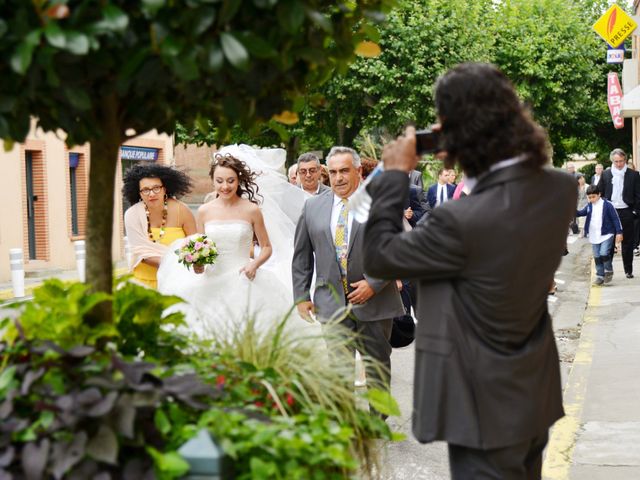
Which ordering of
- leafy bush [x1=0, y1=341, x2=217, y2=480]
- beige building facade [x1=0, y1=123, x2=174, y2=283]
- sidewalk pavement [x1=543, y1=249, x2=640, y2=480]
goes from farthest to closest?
beige building facade [x1=0, y1=123, x2=174, y2=283]
sidewalk pavement [x1=543, y1=249, x2=640, y2=480]
leafy bush [x1=0, y1=341, x2=217, y2=480]

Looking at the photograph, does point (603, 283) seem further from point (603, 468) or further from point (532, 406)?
point (532, 406)

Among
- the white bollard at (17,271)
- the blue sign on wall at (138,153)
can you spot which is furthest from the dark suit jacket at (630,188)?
the blue sign on wall at (138,153)

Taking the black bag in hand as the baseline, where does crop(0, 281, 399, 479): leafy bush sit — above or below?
above

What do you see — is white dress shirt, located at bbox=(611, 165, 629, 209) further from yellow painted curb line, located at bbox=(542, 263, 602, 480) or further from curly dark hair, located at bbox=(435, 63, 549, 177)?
curly dark hair, located at bbox=(435, 63, 549, 177)

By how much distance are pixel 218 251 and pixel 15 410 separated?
17.9 ft

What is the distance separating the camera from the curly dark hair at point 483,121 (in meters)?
3.40

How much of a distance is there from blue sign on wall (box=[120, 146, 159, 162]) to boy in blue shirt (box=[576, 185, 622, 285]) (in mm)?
16165

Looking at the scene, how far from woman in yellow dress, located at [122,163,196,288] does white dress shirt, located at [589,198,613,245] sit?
8.91 m

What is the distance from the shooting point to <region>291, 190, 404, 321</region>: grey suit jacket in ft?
22.5

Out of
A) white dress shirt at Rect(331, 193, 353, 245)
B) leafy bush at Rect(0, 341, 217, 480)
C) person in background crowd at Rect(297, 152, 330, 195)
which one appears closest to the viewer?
leafy bush at Rect(0, 341, 217, 480)

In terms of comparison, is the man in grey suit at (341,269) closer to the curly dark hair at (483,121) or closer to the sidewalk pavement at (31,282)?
the curly dark hair at (483,121)

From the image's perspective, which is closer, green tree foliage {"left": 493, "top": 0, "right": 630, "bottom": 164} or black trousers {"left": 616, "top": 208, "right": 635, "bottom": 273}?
black trousers {"left": 616, "top": 208, "right": 635, "bottom": 273}

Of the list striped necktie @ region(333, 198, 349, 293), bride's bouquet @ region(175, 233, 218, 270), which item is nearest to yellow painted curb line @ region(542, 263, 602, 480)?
striped necktie @ region(333, 198, 349, 293)

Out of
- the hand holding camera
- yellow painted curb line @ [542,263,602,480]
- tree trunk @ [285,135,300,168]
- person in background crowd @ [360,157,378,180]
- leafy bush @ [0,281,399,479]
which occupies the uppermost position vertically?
tree trunk @ [285,135,300,168]
